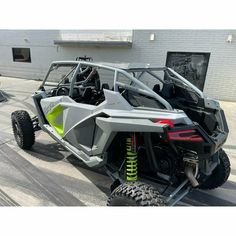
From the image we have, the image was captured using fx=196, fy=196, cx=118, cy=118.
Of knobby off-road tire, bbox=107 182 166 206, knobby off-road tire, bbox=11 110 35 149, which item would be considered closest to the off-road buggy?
knobby off-road tire, bbox=107 182 166 206

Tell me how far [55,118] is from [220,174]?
9.02 feet

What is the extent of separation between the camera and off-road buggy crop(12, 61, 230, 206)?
79.7 inches

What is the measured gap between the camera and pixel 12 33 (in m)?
14.2

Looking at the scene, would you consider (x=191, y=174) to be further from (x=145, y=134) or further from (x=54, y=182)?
(x=54, y=182)

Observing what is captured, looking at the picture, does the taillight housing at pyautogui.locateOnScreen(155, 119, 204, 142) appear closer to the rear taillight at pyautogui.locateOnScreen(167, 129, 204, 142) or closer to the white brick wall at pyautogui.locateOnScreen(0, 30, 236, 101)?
the rear taillight at pyautogui.locateOnScreen(167, 129, 204, 142)

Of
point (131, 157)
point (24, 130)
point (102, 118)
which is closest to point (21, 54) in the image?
point (24, 130)

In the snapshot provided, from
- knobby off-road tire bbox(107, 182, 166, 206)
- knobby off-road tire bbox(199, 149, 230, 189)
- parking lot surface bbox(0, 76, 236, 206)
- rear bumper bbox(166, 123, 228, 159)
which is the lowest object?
parking lot surface bbox(0, 76, 236, 206)

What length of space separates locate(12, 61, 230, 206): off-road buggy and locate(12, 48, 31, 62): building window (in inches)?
505

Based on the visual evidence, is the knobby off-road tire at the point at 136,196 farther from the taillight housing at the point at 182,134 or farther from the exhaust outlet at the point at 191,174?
the taillight housing at the point at 182,134

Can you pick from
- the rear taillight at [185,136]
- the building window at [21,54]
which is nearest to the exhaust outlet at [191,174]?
the rear taillight at [185,136]

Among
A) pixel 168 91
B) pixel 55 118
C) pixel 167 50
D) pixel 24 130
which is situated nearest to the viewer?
pixel 168 91

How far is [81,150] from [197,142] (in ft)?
5.46

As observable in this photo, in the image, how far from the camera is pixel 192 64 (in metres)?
9.45

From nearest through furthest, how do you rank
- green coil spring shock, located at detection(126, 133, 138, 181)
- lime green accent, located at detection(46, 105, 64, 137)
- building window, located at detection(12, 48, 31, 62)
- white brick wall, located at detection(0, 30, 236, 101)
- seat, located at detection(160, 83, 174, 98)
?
green coil spring shock, located at detection(126, 133, 138, 181), seat, located at detection(160, 83, 174, 98), lime green accent, located at detection(46, 105, 64, 137), white brick wall, located at detection(0, 30, 236, 101), building window, located at detection(12, 48, 31, 62)
